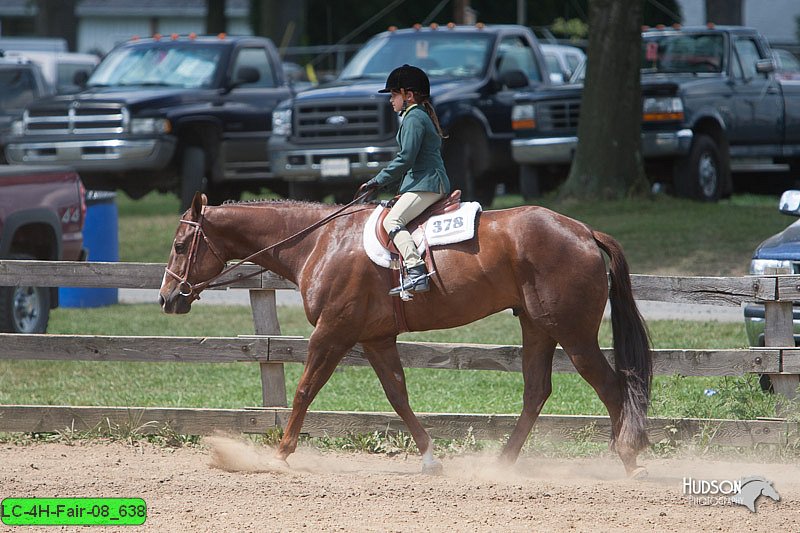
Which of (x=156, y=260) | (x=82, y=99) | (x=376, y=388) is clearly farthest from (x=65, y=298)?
(x=376, y=388)

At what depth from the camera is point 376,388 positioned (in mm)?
10188

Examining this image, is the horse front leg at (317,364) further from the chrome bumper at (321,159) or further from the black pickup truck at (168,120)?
the black pickup truck at (168,120)

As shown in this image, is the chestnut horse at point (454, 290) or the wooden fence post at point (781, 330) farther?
the wooden fence post at point (781, 330)

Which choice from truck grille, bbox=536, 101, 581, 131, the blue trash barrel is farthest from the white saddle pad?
truck grille, bbox=536, 101, 581, 131

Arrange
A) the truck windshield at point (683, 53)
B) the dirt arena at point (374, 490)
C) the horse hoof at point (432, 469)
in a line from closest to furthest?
the dirt arena at point (374, 490) → the horse hoof at point (432, 469) → the truck windshield at point (683, 53)

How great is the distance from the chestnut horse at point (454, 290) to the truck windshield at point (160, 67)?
12563mm

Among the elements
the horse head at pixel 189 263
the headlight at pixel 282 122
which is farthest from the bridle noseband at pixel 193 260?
the headlight at pixel 282 122

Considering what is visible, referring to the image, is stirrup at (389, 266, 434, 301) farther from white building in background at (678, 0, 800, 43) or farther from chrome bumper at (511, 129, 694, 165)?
white building in background at (678, 0, 800, 43)

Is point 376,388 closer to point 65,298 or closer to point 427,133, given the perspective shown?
point 427,133

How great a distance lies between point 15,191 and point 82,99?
7.57 meters

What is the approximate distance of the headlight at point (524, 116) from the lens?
1792 cm

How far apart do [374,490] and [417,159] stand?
6.39ft

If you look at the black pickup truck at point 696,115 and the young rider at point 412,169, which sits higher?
the young rider at point 412,169

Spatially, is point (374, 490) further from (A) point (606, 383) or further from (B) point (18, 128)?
(B) point (18, 128)
